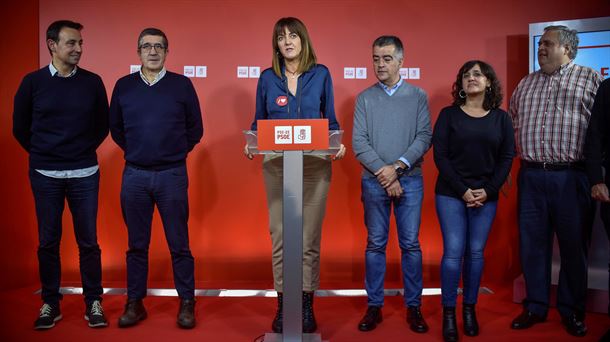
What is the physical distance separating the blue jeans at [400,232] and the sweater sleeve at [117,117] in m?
1.55

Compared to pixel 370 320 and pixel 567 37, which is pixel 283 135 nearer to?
pixel 370 320

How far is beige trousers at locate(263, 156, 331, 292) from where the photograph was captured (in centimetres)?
271

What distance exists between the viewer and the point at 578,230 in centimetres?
277

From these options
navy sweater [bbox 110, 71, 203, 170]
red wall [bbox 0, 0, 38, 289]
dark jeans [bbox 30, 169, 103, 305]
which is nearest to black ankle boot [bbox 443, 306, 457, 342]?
navy sweater [bbox 110, 71, 203, 170]

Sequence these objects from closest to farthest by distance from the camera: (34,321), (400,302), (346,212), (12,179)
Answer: (34,321)
(400,302)
(12,179)
(346,212)

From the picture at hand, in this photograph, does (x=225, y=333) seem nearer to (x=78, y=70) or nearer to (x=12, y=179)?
(x=78, y=70)

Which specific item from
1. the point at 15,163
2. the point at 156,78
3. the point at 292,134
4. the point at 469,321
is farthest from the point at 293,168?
the point at 15,163

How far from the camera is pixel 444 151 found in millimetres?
2705

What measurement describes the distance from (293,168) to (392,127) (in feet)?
2.82

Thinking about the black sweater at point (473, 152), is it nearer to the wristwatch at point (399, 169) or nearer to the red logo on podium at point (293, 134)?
the wristwatch at point (399, 169)

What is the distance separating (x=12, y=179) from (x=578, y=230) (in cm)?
407

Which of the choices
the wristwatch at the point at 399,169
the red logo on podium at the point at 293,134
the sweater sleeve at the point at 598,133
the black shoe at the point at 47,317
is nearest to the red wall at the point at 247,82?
the black shoe at the point at 47,317

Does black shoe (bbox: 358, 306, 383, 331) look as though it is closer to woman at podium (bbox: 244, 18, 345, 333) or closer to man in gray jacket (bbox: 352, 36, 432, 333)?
man in gray jacket (bbox: 352, 36, 432, 333)

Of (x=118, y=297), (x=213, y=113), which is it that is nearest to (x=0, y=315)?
(x=118, y=297)
